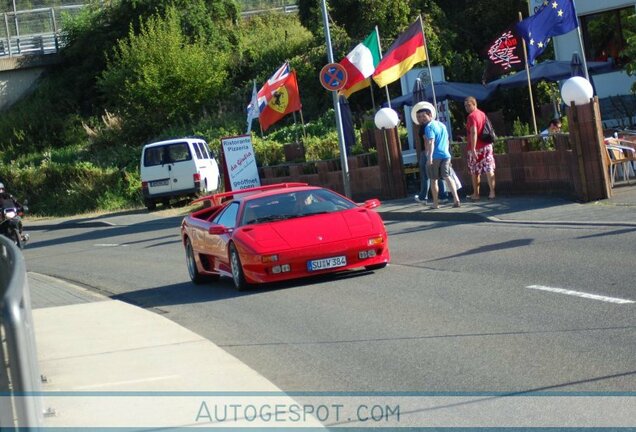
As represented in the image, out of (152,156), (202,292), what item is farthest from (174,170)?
(202,292)

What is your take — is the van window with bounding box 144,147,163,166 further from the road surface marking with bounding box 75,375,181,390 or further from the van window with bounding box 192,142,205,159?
the road surface marking with bounding box 75,375,181,390

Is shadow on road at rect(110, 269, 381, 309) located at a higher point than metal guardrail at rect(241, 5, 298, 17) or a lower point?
lower

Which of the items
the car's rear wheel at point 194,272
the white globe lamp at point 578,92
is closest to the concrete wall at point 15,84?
the white globe lamp at point 578,92

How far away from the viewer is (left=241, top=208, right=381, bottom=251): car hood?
46.4 feet

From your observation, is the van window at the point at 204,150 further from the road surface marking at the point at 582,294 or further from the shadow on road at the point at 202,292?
the road surface marking at the point at 582,294

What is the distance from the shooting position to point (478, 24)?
46.9 metres

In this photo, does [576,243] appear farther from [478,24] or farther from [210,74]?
[210,74]

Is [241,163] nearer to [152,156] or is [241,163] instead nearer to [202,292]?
[152,156]

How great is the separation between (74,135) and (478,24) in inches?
805

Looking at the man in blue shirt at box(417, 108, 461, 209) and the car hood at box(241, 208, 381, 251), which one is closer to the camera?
the car hood at box(241, 208, 381, 251)

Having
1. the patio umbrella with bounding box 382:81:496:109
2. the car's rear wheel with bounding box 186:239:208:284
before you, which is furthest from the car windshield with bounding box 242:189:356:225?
the patio umbrella with bounding box 382:81:496:109

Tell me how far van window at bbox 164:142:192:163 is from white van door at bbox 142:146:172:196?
0.64 ft

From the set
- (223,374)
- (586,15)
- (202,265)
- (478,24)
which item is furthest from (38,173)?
(223,374)

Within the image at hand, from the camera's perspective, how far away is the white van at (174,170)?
118 feet
